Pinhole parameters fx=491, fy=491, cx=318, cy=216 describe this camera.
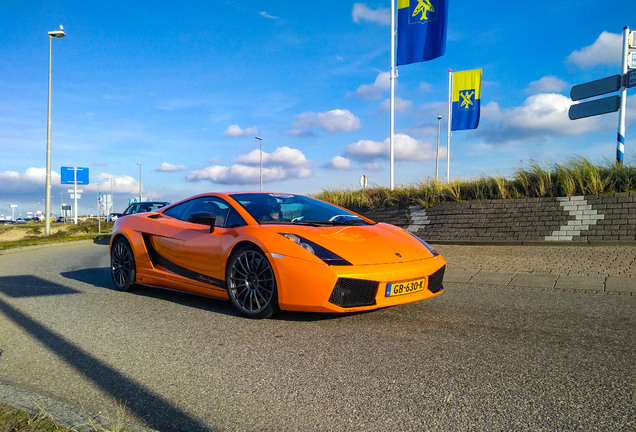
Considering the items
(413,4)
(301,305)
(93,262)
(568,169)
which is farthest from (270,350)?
(413,4)

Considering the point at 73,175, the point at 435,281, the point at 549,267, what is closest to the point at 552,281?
the point at 549,267

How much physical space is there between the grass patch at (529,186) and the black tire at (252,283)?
853 cm

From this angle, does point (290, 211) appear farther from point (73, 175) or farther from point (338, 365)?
point (73, 175)

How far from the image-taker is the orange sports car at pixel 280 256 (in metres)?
4.21

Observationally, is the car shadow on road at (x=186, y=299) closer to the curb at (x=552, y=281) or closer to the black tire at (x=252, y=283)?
the black tire at (x=252, y=283)

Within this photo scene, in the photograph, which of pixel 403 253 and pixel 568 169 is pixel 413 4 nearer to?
pixel 568 169

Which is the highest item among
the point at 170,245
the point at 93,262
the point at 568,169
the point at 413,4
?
the point at 413,4

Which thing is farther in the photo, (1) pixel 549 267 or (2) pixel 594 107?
(2) pixel 594 107

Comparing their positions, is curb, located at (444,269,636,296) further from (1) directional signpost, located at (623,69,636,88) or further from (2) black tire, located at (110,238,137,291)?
(1) directional signpost, located at (623,69,636,88)

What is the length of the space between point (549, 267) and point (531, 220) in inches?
117

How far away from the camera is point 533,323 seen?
14.3 ft

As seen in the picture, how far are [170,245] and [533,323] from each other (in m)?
3.95

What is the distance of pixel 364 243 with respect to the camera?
4.61 m

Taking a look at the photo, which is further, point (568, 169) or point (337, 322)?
point (568, 169)
